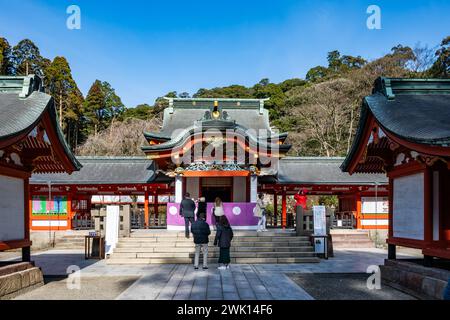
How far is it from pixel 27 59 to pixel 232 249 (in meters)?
40.1

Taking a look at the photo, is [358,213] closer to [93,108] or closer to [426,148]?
[426,148]

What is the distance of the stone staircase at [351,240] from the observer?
2129 cm

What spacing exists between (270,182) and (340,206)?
757cm

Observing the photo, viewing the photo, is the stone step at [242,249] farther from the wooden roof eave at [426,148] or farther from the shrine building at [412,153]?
the wooden roof eave at [426,148]

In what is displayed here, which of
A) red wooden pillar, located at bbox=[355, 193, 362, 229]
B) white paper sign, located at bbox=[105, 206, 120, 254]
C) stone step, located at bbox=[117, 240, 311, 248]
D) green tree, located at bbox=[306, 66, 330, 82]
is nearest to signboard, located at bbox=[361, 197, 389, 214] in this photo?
red wooden pillar, located at bbox=[355, 193, 362, 229]

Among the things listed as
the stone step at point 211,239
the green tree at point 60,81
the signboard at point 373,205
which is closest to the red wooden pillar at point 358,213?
the signboard at point 373,205

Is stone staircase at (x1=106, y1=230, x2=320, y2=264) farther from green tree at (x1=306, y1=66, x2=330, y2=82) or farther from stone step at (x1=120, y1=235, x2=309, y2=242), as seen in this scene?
green tree at (x1=306, y1=66, x2=330, y2=82)

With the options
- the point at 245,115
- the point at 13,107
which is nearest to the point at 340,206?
the point at 245,115

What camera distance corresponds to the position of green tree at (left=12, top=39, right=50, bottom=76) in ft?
144

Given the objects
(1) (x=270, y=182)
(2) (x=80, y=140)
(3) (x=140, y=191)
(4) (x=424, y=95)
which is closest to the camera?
(4) (x=424, y=95)

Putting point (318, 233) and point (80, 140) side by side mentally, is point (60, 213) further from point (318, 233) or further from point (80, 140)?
point (80, 140)

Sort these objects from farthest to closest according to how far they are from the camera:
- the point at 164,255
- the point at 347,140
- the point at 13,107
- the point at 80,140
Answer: the point at 80,140, the point at 347,140, the point at 164,255, the point at 13,107

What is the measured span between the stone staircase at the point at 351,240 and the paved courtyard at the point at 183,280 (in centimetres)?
584

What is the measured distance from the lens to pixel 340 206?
92.5 feet
